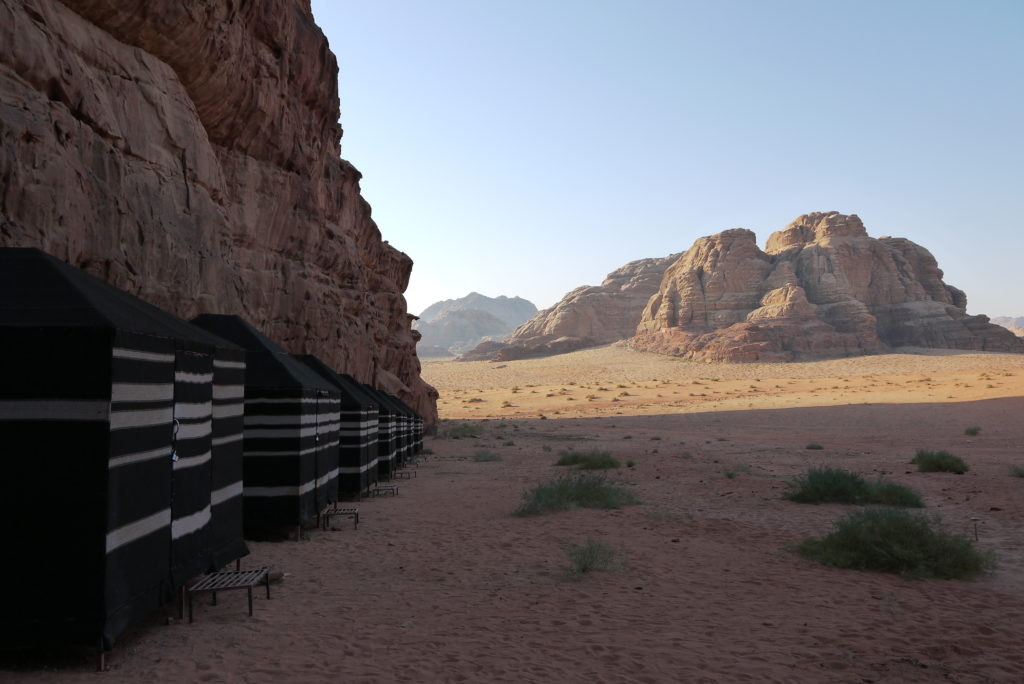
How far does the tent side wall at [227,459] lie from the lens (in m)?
8.05

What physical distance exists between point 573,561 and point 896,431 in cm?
3998

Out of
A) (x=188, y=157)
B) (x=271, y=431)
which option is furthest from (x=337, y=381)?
(x=188, y=157)

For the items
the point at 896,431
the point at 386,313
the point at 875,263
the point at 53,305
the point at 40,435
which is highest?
the point at 875,263

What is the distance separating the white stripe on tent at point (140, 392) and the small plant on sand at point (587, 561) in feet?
17.7

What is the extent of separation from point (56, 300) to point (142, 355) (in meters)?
0.77

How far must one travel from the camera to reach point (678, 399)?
247ft

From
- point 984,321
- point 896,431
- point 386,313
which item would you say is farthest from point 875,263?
point 386,313

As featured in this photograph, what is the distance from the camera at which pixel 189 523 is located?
711cm

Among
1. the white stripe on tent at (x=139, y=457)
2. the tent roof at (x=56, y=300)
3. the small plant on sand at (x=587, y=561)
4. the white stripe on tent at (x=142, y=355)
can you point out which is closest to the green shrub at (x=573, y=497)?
the small plant on sand at (x=587, y=561)

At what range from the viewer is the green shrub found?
14.4 metres

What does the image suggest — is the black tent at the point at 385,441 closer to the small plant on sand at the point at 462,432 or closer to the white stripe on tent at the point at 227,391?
the white stripe on tent at the point at 227,391

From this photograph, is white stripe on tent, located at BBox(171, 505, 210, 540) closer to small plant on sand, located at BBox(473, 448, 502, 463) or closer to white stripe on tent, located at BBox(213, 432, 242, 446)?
white stripe on tent, located at BBox(213, 432, 242, 446)

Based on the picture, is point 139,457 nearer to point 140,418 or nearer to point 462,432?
point 140,418

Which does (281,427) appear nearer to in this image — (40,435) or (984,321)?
(40,435)
